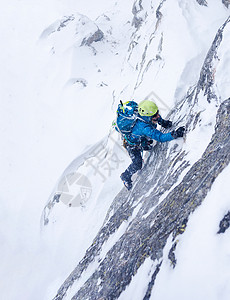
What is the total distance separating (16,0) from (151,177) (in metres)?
45.2

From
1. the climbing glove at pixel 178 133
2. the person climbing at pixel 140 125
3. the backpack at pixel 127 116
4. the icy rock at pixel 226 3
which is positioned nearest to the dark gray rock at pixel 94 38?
the icy rock at pixel 226 3

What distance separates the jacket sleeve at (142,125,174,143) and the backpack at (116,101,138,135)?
366 mm

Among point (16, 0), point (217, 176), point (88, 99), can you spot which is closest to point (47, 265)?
point (217, 176)

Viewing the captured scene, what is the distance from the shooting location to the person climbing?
6.33 meters

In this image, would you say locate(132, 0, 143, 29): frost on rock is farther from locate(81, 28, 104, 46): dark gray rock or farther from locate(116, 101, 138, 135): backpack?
locate(116, 101, 138, 135): backpack

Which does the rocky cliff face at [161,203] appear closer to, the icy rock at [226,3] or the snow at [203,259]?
the snow at [203,259]

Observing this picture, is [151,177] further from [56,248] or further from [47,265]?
[47,265]

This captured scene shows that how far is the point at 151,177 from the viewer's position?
7.12 metres

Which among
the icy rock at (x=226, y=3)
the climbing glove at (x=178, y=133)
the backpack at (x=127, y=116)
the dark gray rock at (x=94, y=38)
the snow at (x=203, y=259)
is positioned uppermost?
the dark gray rock at (x=94, y=38)

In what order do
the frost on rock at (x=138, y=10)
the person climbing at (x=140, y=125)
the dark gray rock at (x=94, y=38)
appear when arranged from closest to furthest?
1. the person climbing at (x=140, y=125)
2. the frost on rock at (x=138, y=10)
3. the dark gray rock at (x=94, y=38)

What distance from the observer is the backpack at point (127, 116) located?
6.62 m

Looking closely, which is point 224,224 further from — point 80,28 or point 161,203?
point 80,28

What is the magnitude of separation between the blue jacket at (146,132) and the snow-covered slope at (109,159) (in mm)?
438

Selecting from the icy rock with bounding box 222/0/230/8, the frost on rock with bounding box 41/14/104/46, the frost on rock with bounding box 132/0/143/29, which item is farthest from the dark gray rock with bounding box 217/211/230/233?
the frost on rock with bounding box 41/14/104/46
